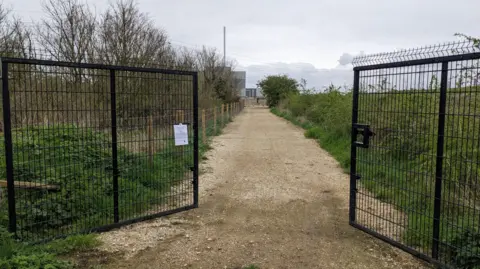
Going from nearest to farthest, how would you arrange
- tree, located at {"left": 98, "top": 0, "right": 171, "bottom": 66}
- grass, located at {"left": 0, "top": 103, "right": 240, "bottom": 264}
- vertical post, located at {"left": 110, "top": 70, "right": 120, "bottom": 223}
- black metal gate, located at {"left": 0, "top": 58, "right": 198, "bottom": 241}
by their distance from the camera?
grass, located at {"left": 0, "top": 103, "right": 240, "bottom": 264}
black metal gate, located at {"left": 0, "top": 58, "right": 198, "bottom": 241}
vertical post, located at {"left": 110, "top": 70, "right": 120, "bottom": 223}
tree, located at {"left": 98, "top": 0, "right": 171, "bottom": 66}

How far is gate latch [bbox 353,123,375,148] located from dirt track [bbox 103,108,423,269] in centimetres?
119

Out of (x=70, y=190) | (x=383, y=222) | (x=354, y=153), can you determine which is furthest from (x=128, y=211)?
(x=383, y=222)

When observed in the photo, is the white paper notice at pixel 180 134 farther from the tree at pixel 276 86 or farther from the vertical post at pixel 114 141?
the tree at pixel 276 86

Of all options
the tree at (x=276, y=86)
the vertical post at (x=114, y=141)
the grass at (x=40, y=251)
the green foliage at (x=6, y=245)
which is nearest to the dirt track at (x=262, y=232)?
the vertical post at (x=114, y=141)

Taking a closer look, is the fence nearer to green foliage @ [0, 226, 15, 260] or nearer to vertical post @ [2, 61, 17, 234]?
vertical post @ [2, 61, 17, 234]

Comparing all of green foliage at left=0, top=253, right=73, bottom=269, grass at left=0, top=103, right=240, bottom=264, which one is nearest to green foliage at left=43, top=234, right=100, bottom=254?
grass at left=0, top=103, right=240, bottom=264

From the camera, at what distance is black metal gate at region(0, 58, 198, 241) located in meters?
4.22

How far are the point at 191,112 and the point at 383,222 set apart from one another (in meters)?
3.26

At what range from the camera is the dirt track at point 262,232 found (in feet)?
13.4

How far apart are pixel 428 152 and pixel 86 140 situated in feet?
15.5

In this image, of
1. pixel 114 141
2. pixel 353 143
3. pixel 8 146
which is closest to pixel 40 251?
pixel 8 146

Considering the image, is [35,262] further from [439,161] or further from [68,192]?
[439,161]

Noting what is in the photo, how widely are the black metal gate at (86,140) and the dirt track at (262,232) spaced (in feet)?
1.95

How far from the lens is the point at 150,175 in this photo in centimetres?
684
